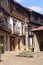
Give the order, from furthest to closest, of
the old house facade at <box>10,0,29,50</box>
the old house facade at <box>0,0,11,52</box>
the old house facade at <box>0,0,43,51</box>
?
1. the old house facade at <box>10,0,29,50</box>
2. the old house facade at <box>0,0,43,51</box>
3. the old house facade at <box>0,0,11,52</box>

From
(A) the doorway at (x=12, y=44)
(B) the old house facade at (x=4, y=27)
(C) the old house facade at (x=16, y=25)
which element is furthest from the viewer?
(A) the doorway at (x=12, y=44)

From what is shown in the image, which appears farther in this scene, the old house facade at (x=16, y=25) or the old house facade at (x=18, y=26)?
the old house facade at (x=18, y=26)

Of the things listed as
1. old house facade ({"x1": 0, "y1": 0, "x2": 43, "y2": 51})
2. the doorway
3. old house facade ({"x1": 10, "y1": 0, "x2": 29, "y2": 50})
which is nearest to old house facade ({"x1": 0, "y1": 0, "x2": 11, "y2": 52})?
old house facade ({"x1": 0, "y1": 0, "x2": 43, "y2": 51})

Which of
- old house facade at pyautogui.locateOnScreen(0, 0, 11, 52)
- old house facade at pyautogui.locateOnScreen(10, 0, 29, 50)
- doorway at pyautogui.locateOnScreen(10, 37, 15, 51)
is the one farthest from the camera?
old house facade at pyautogui.locateOnScreen(10, 0, 29, 50)

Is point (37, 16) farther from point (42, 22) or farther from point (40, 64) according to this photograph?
point (40, 64)

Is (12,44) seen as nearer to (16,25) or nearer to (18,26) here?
(16,25)

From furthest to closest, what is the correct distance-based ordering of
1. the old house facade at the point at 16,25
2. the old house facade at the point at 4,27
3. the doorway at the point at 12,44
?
1. the doorway at the point at 12,44
2. the old house facade at the point at 16,25
3. the old house facade at the point at 4,27

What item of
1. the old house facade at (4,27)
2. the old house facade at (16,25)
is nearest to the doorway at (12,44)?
the old house facade at (16,25)

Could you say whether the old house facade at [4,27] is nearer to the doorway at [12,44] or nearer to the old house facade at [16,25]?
the old house facade at [16,25]

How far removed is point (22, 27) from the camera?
161ft

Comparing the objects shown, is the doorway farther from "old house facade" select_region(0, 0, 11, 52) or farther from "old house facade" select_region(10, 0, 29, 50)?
"old house facade" select_region(0, 0, 11, 52)

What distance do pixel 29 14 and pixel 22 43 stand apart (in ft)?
28.2

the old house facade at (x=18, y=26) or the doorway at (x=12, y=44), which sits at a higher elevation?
the old house facade at (x=18, y=26)

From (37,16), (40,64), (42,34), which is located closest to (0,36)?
(42,34)
